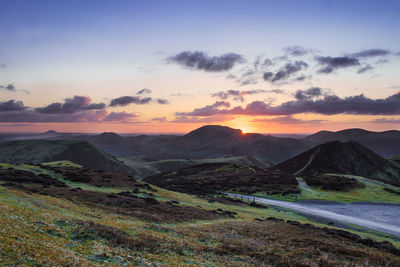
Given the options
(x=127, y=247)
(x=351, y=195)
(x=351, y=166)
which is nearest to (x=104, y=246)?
(x=127, y=247)

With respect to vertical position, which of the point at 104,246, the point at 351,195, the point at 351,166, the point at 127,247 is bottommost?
the point at 351,166

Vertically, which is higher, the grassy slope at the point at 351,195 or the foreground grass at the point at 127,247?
the foreground grass at the point at 127,247

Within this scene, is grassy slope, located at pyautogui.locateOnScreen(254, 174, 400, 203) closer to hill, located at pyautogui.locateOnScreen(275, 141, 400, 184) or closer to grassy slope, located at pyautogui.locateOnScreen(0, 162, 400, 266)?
grassy slope, located at pyautogui.locateOnScreen(0, 162, 400, 266)

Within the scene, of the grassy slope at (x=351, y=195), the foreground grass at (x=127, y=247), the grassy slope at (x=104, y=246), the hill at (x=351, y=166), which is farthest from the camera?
the hill at (x=351, y=166)

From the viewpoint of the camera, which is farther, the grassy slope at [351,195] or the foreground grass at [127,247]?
the grassy slope at [351,195]

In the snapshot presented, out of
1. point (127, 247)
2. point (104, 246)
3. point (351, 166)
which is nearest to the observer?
point (104, 246)

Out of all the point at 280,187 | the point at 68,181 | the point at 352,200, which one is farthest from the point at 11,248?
the point at 280,187

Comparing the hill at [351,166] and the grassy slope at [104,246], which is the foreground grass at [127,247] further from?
the hill at [351,166]

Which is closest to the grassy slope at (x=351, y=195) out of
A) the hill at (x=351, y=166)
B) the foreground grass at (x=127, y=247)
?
the foreground grass at (x=127, y=247)

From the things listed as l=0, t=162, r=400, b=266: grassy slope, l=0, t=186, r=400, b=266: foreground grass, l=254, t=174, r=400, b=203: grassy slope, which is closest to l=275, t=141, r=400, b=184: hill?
l=254, t=174, r=400, b=203: grassy slope

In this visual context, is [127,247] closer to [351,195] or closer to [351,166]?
[351,195]

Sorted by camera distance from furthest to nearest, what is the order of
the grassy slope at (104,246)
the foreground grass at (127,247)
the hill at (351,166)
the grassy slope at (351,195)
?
1. the hill at (351,166)
2. the grassy slope at (351,195)
3. the foreground grass at (127,247)
4. the grassy slope at (104,246)

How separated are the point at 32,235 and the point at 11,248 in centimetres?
362

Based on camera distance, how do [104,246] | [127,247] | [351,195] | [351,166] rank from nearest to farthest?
[104,246] < [127,247] < [351,195] < [351,166]
